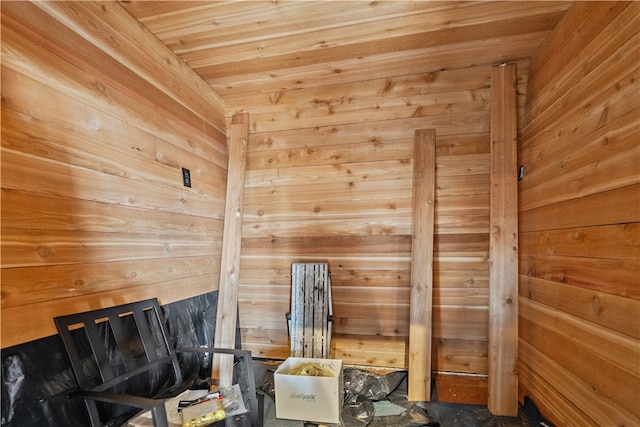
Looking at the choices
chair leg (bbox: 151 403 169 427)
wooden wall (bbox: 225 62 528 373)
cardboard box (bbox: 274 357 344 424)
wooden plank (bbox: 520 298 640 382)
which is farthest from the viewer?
wooden wall (bbox: 225 62 528 373)

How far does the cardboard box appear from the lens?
1692 mm

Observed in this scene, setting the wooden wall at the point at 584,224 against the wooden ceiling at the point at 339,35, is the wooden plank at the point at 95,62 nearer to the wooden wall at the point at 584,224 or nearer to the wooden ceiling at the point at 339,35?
the wooden ceiling at the point at 339,35

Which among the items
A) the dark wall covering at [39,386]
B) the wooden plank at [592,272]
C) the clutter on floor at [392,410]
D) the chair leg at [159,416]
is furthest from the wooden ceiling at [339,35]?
the clutter on floor at [392,410]

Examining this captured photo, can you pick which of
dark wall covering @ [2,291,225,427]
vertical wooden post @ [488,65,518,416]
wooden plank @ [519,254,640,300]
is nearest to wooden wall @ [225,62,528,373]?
vertical wooden post @ [488,65,518,416]

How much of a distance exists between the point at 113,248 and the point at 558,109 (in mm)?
2553

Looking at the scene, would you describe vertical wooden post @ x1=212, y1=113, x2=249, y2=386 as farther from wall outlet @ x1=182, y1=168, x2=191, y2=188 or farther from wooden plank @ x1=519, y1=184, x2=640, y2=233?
wooden plank @ x1=519, y1=184, x2=640, y2=233

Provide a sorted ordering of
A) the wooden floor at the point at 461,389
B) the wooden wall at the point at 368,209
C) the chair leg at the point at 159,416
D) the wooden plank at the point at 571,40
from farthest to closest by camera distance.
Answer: the wooden wall at the point at 368,209 → the wooden floor at the point at 461,389 → the wooden plank at the point at 571,40 → the chair leg at the point at 159,416

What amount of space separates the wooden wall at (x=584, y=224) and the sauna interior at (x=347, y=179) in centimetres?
1

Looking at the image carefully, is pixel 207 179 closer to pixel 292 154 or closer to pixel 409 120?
pixel 292 154

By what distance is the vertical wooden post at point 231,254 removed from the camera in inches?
79.7

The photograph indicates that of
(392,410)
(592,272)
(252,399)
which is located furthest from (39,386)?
(592,272)

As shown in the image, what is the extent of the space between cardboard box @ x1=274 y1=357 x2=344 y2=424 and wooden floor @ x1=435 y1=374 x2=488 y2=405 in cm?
80

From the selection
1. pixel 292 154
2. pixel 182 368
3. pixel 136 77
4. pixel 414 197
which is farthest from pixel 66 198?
pixel 414 197

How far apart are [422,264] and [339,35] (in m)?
1.63
